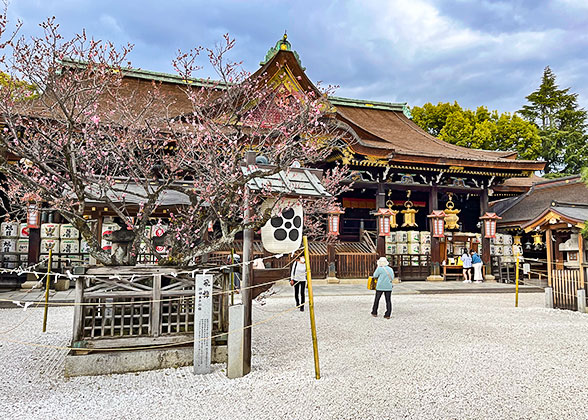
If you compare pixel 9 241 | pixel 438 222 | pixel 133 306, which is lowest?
pixel 133 306

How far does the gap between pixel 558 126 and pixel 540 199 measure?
14.7 metres

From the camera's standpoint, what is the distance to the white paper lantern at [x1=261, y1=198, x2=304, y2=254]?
518cm

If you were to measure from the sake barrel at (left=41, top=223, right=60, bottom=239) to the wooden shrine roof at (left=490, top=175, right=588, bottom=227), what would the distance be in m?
18.4

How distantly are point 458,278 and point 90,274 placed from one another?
15393 mm

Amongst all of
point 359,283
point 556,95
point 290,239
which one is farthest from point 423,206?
point 556,95

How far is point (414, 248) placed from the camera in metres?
16.5

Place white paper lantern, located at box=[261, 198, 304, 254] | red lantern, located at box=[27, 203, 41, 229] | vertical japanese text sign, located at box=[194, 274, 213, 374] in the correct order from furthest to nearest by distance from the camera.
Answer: red lantern, located at box=[27, 203, 41, 229], white paper lantern, located at box=[261, 198, 304, 254], vertical japanese text sign, located at box=[194, 274, 213, 374]

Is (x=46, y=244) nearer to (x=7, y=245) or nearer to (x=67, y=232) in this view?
(x=67, y=232)

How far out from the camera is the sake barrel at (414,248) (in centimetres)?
1650

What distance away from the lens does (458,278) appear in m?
16.5

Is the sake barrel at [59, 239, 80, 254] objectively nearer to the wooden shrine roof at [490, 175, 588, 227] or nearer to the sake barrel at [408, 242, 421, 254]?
the sake barrel at [408, 242, 421, 254]

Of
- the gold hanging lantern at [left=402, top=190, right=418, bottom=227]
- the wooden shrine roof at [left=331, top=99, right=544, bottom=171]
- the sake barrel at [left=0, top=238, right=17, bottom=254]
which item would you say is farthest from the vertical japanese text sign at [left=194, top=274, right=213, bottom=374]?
the gold hanging lantern at [left=402, top=190, right=418, bottom=227]

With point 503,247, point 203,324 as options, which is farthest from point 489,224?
point 203,324

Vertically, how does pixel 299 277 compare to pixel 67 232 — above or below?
below
